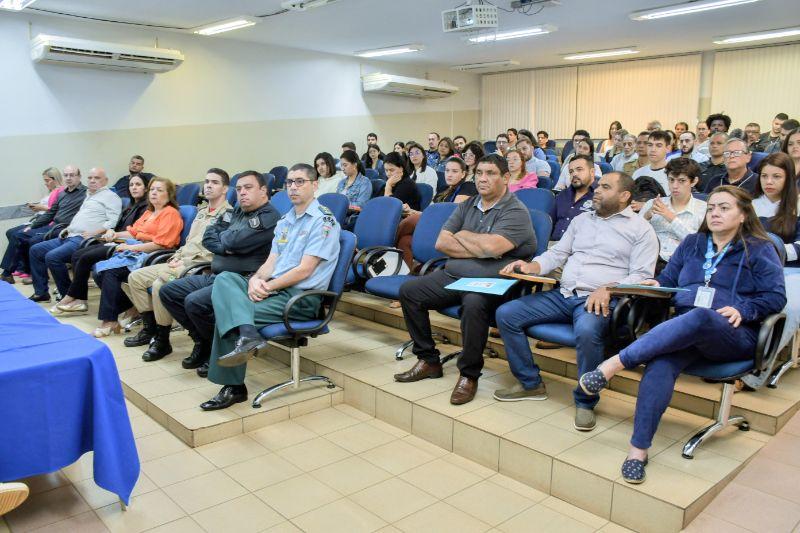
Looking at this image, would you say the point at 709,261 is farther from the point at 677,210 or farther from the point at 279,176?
the point at 279,176

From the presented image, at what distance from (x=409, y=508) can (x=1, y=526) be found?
144 centimetres

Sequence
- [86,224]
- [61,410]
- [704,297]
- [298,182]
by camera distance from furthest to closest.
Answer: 1. [86,224]
2. [298,182]
3. [704,297]
4. [61,410]

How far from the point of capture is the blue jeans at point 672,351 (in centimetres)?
226

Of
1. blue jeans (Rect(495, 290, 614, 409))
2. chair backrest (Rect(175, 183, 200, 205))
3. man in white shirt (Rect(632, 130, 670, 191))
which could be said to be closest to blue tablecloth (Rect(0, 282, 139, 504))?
blue jeans (Rect(495, 290, 614, 409))

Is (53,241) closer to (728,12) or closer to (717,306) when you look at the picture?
(717,306)

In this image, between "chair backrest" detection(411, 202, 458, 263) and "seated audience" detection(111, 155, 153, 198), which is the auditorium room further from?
"seated audience" detection(111, 155, 153, 198)

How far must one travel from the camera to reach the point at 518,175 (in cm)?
522

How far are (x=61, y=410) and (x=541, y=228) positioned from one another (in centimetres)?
239

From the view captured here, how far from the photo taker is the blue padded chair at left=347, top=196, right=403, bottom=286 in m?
4.09

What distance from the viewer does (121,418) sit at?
216 cm

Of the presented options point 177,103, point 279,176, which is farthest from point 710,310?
point 177,103

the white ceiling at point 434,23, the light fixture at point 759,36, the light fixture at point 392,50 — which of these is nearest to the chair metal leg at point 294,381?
the white ceiling at point 434,23

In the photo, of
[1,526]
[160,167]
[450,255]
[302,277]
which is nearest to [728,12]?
[450,255]

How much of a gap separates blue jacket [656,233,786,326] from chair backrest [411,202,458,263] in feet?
4.97
